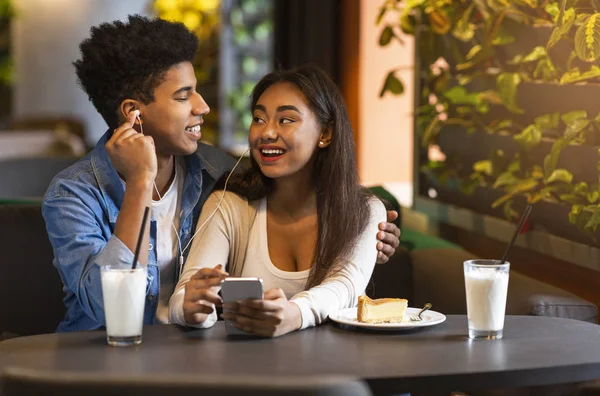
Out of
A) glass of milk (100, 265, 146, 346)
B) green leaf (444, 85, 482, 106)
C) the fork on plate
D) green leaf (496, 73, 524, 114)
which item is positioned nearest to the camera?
glass of milk (100, 265, 146, 346)

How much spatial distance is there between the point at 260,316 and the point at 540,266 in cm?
130

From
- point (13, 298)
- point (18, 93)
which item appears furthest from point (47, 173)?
point (18, 93)

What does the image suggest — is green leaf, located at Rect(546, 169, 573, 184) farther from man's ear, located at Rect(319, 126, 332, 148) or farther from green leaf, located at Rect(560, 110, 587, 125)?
man's ear, located at Rect(319, 126, 332, 148)

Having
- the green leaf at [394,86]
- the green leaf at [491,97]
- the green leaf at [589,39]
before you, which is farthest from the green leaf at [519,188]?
the green leaf at [394,86]

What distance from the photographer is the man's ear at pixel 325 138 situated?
219 cm

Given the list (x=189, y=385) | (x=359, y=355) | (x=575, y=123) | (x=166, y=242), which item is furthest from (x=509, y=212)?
(x=189, y=385)

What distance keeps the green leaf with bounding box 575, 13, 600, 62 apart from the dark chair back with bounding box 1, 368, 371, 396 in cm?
132

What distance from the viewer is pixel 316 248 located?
2.12m

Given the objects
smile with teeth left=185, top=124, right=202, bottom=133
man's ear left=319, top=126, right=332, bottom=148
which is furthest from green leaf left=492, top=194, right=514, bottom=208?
smile with teeth left=185, top=124, right=202, bottom=133

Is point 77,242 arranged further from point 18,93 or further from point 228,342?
point 18,93

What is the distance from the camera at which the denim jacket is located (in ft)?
6.35

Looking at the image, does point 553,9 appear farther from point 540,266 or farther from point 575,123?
point 540,266

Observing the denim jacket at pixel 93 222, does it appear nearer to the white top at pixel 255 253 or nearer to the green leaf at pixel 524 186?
the white top at pixel 255 253

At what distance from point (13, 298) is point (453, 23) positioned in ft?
4.95
